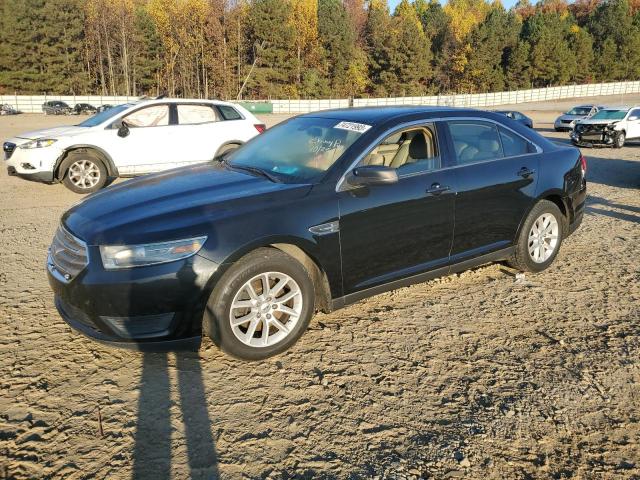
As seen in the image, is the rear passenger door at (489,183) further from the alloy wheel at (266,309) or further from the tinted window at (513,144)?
the alloy wheel at (266,309)

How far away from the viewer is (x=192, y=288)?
3.08 meters

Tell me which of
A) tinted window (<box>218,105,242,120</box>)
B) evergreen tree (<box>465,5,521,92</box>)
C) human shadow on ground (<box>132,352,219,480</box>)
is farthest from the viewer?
evergreen tree (<box>465,5,521,92</box>)

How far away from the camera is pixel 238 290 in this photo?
3.21m

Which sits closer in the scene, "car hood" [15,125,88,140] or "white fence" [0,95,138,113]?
"car hood" [15,125,88,140]

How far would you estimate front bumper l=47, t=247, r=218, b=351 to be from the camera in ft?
9.89

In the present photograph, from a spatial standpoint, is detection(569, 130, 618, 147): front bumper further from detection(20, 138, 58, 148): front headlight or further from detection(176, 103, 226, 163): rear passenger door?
detection(20, 138, 58, 148): front headlight

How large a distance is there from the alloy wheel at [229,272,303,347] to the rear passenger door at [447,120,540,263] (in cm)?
157

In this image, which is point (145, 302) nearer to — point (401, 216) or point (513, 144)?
point (401, 216)

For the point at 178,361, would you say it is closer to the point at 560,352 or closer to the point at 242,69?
the point at 560,352

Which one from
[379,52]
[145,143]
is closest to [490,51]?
[379,52]

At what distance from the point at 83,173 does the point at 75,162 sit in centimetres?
22

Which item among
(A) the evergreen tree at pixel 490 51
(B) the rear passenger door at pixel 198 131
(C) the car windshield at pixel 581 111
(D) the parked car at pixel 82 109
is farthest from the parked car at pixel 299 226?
(A) the evergreen tree at pixel 490 51

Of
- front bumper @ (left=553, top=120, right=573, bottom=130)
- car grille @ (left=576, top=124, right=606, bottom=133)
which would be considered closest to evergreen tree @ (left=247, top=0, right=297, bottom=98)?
front bumper @ (left=553, top=120, right=573, bottom=130)

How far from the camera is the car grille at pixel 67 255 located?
315 cm
